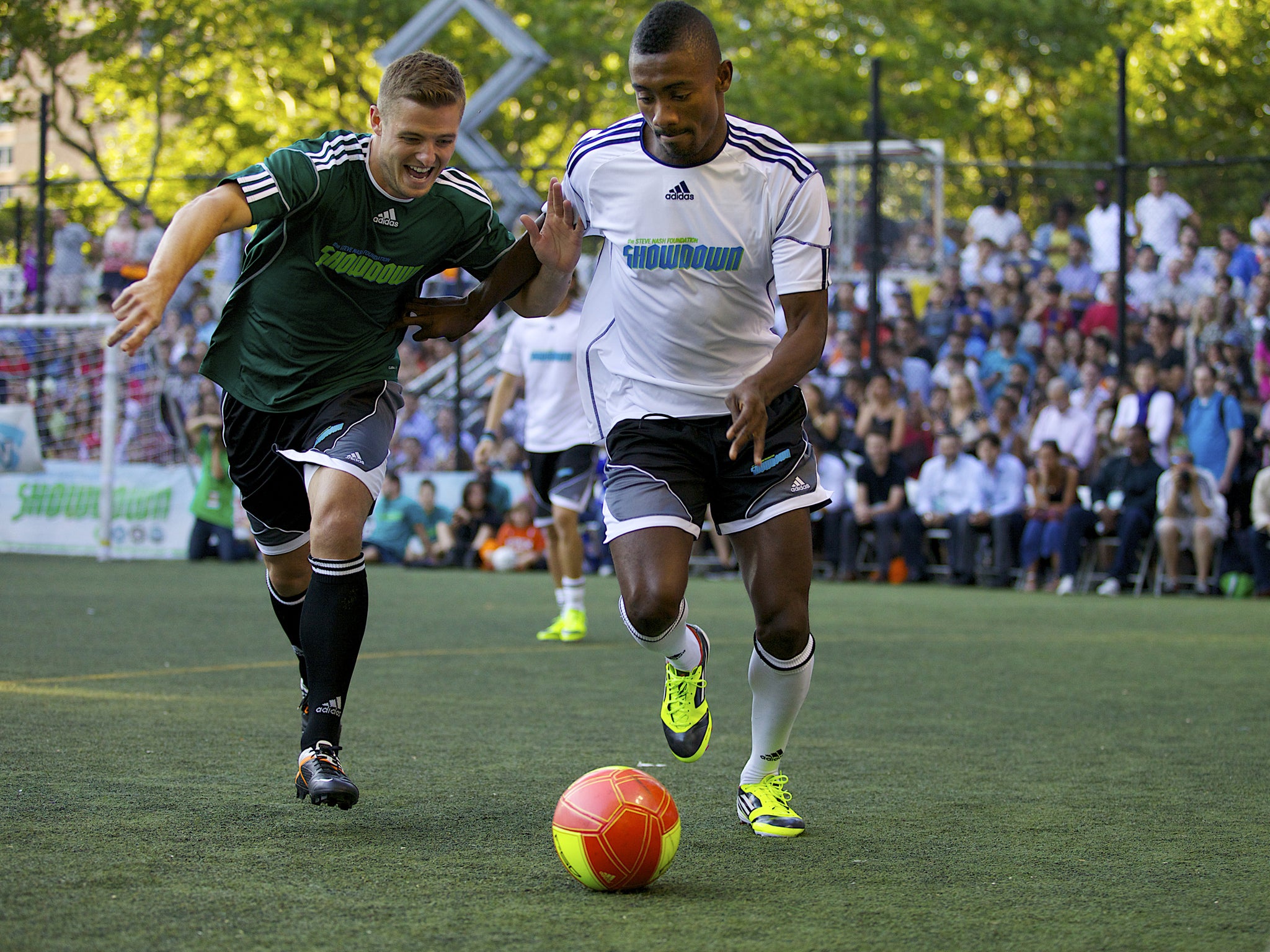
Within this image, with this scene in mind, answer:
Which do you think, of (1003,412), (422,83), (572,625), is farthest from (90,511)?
(422,83)

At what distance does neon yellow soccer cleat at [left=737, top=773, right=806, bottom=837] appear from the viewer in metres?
4.32

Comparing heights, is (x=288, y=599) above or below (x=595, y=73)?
A: below

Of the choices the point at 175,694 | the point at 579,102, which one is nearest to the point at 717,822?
the point at 175,694

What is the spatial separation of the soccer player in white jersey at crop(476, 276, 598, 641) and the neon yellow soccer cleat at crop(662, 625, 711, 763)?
4999 millimetres

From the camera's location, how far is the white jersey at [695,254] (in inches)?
177

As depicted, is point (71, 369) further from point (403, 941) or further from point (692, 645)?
point (403, 941)

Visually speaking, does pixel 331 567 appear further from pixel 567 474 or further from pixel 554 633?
pixel 567 474

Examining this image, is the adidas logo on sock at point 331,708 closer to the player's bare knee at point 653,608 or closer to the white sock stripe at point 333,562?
the white sock stripe at point 333,562

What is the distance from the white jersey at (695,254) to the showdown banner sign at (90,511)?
44.5ft

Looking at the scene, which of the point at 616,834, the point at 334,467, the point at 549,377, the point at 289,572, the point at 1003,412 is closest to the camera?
the point at 616,834

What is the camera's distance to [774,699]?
15.1 feet

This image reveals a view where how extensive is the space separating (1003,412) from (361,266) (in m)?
11.6

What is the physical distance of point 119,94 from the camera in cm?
3203

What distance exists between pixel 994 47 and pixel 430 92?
3415 cm
